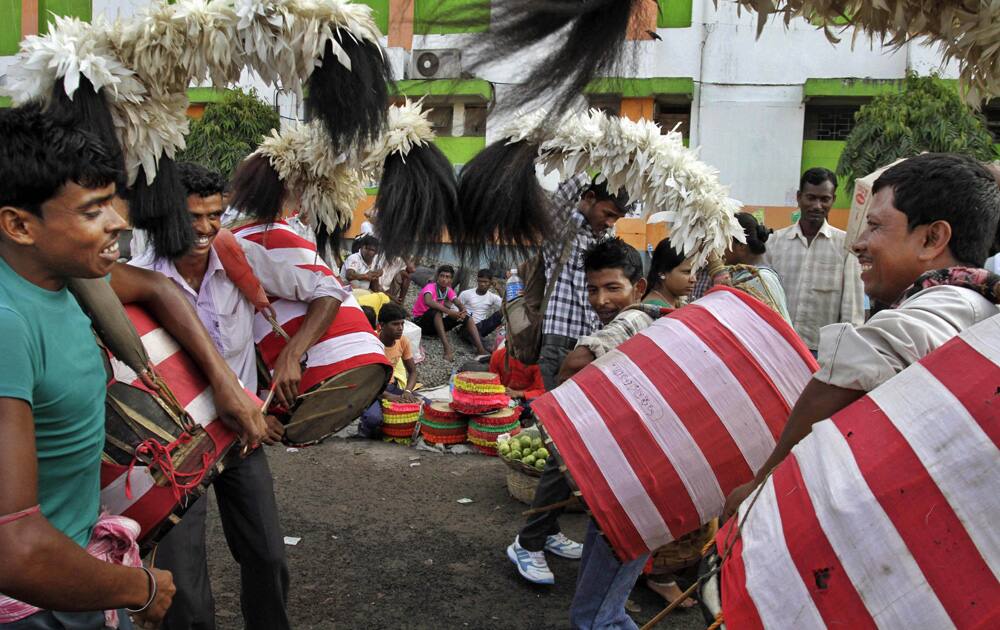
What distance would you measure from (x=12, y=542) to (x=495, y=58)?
→ 3.84ft

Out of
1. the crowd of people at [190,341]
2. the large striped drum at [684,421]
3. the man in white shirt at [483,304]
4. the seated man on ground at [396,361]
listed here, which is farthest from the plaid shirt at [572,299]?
the man in white shirt at [483,304]

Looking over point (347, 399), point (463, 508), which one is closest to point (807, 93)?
point (463, 508)

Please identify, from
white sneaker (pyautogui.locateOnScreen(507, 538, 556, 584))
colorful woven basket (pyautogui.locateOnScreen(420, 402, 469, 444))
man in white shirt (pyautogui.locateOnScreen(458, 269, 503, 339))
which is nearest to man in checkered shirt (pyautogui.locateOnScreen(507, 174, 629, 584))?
white sneaker (pyautogui.locateOnScreen(507, 538, 556, 584))

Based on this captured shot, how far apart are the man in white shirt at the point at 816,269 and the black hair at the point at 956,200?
3079mm

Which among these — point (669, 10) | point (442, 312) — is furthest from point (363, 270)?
point (669, 10)

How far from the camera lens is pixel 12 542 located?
48.8 inches

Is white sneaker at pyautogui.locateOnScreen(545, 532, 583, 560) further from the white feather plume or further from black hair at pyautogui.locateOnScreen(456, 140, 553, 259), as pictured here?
black hair at pyautogui.locateOnScreen(456, 140, 553, 259)

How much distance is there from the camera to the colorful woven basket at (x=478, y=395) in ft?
19.0

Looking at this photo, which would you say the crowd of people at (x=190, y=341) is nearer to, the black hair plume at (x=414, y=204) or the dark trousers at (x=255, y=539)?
the dark trousers at (x=255, y=539)

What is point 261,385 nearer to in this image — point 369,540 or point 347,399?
point 347,399

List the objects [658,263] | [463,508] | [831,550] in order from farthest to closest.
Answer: [463,508] → [658,263] → [831,550]

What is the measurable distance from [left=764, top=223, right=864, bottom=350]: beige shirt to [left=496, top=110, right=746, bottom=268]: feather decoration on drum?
1.93 meters

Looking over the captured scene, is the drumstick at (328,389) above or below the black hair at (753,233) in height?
below

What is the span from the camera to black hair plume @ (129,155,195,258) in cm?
214
